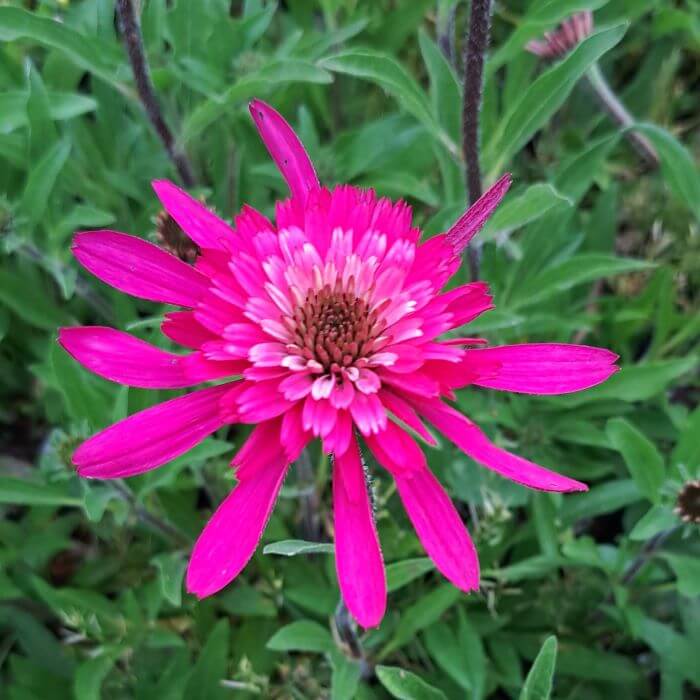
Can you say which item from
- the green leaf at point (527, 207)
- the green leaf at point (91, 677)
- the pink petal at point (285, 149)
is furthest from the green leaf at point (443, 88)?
the green leaf at point (91, 677)

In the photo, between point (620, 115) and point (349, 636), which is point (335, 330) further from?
point (620, 115)

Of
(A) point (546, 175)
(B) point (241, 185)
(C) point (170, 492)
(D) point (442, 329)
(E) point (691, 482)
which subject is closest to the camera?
(D) point (442, 329)

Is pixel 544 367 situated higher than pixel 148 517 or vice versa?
pixel 544 367

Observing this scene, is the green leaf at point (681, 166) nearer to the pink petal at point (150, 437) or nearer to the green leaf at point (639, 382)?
the green leaf at point (639, 382)

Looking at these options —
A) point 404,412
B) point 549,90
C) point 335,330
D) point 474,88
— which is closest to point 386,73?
point 474,88

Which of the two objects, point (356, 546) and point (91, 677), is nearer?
point (356, 546)

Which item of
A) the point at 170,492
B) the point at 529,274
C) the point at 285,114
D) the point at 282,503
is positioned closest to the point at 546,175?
the point at 529,274

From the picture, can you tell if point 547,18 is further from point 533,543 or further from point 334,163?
point 533,543
